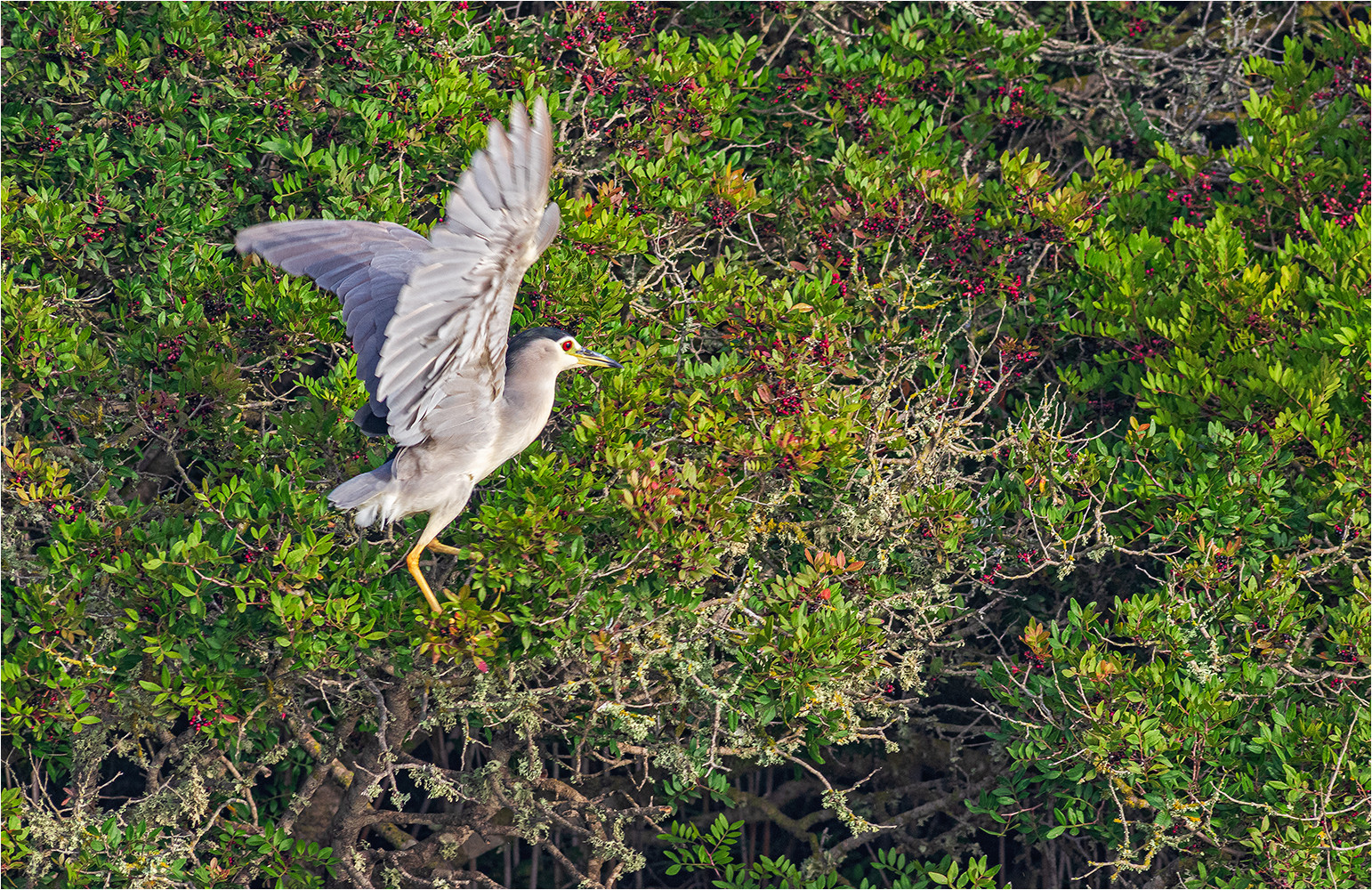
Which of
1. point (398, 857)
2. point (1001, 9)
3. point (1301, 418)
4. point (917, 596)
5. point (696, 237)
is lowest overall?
point (398, 857)

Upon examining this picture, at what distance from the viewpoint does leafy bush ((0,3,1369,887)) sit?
11.9 feet

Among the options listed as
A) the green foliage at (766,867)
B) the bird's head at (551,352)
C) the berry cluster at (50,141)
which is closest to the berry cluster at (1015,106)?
the bird's head at (551,352)

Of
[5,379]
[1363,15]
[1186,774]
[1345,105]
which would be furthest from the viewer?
[1363,15]

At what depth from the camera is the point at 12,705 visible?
3.76 metres

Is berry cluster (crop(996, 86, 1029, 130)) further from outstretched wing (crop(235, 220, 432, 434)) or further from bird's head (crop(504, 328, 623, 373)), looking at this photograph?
outstretched wing (crop(235, 220, 432, 434))

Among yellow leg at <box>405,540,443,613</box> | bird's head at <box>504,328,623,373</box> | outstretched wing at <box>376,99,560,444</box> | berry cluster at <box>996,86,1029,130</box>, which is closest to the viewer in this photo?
outstretched wing at <box>376,99,560,444</box>

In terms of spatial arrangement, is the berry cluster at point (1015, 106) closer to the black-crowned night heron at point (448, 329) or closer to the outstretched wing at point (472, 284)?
the black-crowned night heron at point (448, 329)

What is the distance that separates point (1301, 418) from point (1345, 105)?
148cm

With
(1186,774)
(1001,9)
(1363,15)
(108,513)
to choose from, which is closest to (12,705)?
(108,513)

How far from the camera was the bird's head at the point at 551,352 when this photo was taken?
351 centimetres

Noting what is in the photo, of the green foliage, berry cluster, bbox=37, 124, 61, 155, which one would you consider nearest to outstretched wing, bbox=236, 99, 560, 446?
berry cluster, bbox=37, 124, 61, 155

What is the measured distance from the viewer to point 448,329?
321 cm

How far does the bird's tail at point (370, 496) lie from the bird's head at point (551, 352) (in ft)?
1.51

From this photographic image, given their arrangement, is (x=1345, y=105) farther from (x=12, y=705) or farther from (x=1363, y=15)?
(x=12, y=705)
